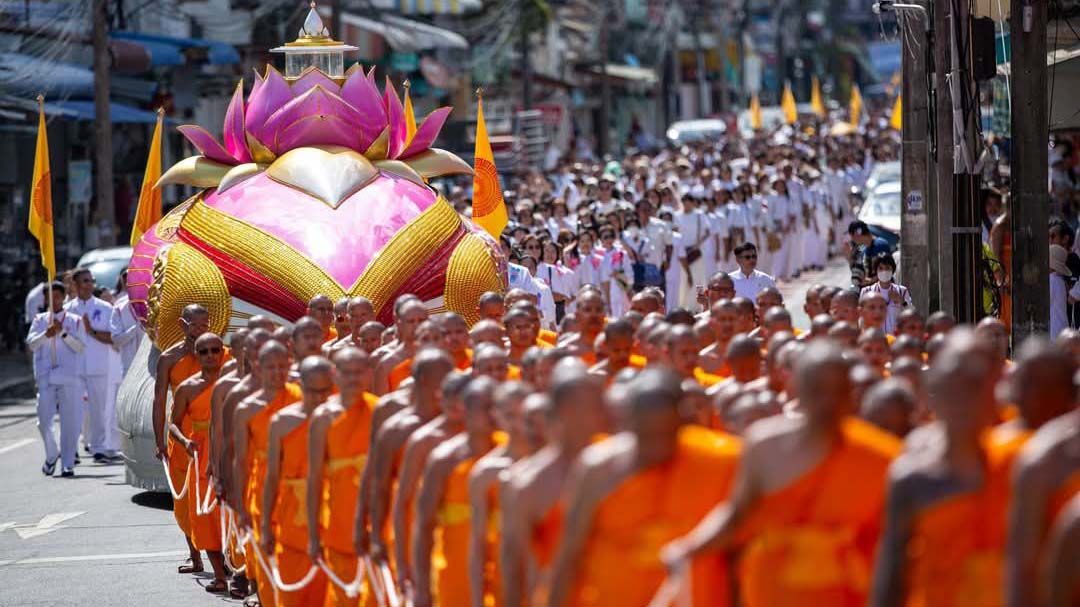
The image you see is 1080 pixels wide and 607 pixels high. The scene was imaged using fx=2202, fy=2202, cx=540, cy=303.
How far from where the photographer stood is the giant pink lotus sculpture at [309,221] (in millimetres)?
15070

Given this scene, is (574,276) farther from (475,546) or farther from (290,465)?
(475,546)

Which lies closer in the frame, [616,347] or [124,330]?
[616,347]

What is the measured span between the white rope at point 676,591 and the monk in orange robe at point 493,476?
84 centimetres

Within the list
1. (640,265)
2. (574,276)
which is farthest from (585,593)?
(640,265)

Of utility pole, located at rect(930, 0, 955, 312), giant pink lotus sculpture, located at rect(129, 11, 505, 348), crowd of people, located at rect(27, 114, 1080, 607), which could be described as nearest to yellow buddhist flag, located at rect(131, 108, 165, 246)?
giant pink lotus sculpture, located at rect(129, 11, 505, 348)

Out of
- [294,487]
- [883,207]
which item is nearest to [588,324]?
[294,487]

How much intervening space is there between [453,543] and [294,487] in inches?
80.4

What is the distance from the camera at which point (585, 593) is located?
24.0 feet

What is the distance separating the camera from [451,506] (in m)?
8.74

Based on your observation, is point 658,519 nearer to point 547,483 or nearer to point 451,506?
point 547,483

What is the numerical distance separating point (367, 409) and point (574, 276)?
11.4 metres

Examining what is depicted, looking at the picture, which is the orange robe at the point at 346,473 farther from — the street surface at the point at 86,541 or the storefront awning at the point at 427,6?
the storefront awning at the point at 427,6

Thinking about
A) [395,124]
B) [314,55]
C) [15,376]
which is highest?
[314,55]

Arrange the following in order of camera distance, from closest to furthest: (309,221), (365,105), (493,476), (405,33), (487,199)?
(493,476), (309,221), (365,105), (487,199), (405,33)
